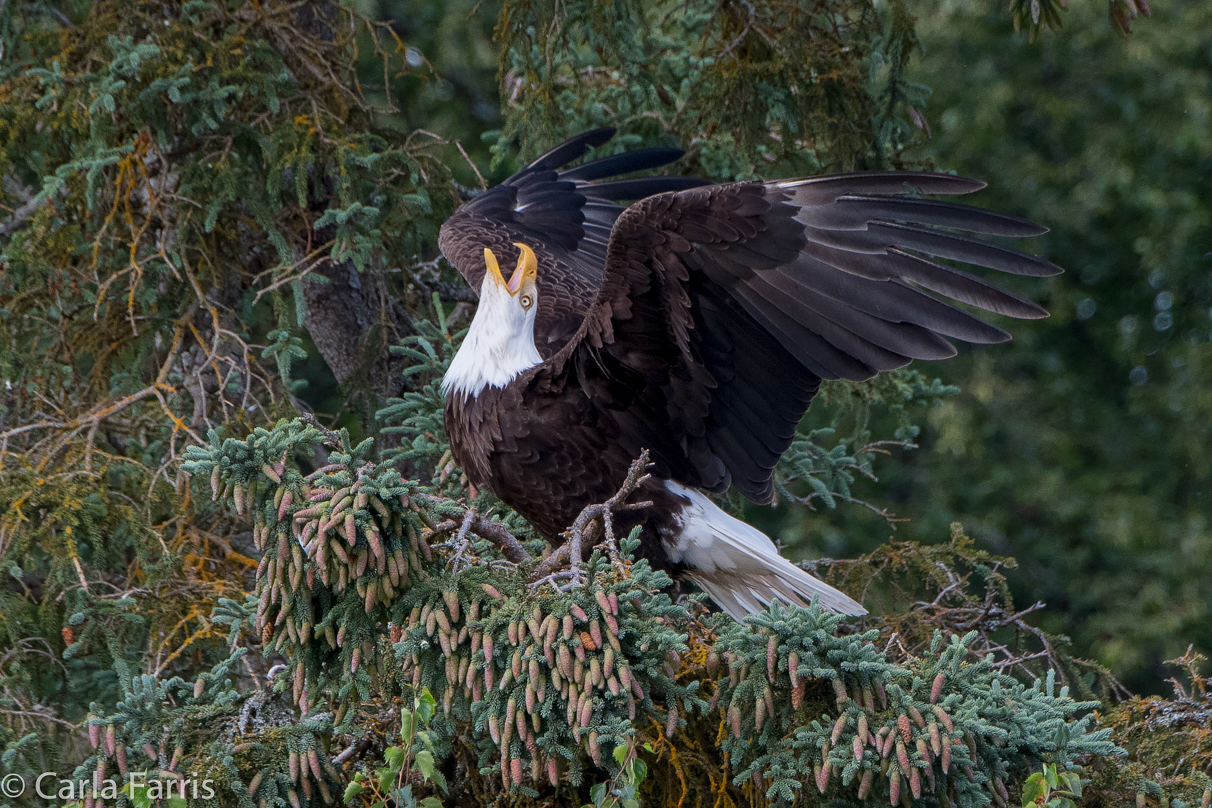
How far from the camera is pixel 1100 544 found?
7.11 m

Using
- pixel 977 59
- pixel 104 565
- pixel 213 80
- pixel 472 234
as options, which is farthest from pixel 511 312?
pixel 977 59

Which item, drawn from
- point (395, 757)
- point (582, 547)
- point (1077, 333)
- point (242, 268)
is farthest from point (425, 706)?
point (1077, 333)

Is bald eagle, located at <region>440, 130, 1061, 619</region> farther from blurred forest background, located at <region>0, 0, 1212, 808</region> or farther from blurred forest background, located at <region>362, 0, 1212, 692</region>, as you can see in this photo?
blurred forest background, located at <region>362, 0, 1212, 692</region>

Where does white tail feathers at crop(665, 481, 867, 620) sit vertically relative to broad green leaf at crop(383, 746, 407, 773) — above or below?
below

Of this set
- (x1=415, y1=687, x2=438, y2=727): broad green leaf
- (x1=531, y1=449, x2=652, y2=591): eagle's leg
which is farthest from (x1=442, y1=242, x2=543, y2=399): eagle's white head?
(x1=415, y1=687, x2=438, y2=727): broad green leaf

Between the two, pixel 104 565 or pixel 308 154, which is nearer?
pixel 104 565

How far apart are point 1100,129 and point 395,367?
17.4ft

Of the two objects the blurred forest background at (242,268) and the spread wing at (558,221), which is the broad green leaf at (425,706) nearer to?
the blurred forest background at (242,268)

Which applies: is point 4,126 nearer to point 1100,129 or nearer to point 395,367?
point 395,367

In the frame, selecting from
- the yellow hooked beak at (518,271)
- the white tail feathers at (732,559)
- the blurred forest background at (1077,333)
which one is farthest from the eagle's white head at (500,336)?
the blurred forest background at (1077,333)

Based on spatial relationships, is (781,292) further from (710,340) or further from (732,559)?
(732,559)

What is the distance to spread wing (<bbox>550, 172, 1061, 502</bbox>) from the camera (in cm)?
244

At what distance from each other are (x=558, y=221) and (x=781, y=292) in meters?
1.77

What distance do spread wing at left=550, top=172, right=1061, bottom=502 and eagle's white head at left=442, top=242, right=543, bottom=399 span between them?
30 cm
